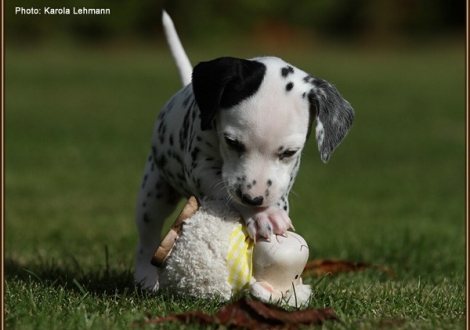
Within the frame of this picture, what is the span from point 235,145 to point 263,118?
22 cm

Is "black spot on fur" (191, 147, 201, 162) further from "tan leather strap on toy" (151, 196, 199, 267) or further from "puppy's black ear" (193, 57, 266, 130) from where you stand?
"tan leather strap on toy" (151, 196, 199, 267)

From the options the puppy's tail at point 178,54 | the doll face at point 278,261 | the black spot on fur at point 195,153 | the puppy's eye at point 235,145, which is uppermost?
the puppy's tail at point 178,54

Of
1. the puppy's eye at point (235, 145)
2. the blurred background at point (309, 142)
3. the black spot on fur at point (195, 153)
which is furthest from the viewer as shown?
the blurred background at point (309, 142)

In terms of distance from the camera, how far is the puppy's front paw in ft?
15.3

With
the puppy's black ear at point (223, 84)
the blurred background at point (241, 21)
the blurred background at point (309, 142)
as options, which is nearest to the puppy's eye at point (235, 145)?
the puppy's black ear at point (223, 84)

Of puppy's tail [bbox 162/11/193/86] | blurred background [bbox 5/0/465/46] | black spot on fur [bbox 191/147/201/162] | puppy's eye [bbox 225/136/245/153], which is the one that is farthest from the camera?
blurred background [bbox 5/0/465/46]

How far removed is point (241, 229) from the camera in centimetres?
471

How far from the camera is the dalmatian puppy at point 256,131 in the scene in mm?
4586

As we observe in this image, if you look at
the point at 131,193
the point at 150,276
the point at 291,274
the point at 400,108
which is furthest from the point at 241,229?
the point at 400,108

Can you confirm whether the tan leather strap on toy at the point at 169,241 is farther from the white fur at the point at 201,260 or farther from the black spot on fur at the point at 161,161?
the black spot on fur at the point at 161,161

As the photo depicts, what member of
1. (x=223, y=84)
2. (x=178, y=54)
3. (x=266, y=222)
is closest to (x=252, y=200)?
(x=266, y=222)

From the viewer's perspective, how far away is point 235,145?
4.65 meters

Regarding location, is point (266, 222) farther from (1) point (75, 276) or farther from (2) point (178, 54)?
(2) point (178, 54)

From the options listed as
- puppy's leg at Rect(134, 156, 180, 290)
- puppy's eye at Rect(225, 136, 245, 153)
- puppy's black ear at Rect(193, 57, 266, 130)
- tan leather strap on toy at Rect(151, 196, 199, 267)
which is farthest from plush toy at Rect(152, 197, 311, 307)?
puppy's leg at Rect(134, 156, 180, 290)
